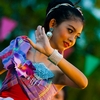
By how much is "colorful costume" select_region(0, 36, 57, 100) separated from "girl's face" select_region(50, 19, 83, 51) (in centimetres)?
16

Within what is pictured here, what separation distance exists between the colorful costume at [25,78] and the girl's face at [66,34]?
0.52 feet

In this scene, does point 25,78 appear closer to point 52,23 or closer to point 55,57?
point 55,57

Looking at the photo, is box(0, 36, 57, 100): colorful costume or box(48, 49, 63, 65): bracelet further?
box(0, 36, 57, 100): colorful costume

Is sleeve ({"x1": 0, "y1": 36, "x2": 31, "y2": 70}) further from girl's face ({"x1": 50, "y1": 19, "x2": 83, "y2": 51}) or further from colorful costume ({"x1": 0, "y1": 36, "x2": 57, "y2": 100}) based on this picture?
girl's face ({"x1": 50, "y1": 19, "x2": 83, "y2": 51})

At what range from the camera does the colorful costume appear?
3318 mm

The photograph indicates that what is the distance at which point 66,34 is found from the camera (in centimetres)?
336

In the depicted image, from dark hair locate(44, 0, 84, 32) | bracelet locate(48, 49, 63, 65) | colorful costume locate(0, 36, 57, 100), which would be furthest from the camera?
dark hair locate(44, 0, 84, 32)

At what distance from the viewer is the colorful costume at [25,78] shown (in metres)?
3.32

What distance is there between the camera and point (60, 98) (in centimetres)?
466

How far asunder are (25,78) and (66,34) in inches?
14.1

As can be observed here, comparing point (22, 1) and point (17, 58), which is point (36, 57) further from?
point (22, 1)

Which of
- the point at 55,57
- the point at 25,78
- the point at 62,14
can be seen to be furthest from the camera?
the point at 62,14

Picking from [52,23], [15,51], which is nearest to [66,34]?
[52,23]

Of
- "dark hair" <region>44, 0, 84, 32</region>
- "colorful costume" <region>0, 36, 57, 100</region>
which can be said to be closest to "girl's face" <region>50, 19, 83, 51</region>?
"dark hair" <region>44, 0, 84, 32</region>
